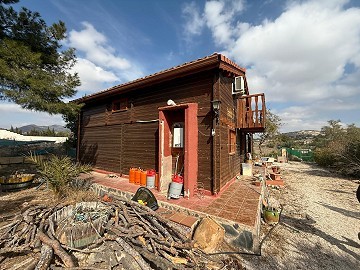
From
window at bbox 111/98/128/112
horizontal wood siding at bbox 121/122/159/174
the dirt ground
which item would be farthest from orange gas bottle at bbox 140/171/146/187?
window at bbox 111/98/128/112

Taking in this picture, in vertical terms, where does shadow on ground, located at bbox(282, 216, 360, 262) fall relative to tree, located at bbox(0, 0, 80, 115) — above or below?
below

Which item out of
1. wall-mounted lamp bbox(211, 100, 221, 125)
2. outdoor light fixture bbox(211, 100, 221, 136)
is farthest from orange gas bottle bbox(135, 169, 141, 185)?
wall-mounted lamp bbox(211, 100, 221, 125)

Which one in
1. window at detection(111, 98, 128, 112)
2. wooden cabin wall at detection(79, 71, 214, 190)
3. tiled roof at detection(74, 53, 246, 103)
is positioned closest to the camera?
tiled roof at detection(74, 53, 246, 103)

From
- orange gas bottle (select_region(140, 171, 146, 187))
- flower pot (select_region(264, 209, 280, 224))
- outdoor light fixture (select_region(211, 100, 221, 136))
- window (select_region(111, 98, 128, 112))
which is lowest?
flower pot (select_region(264, 209, 280, 224))

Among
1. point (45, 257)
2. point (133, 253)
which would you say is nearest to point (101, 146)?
point (45, 257)

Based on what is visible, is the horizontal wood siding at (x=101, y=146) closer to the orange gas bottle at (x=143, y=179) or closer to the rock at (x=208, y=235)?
the orange gas bottle at (x=143, y=179)

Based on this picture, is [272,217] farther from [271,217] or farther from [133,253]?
[133,253]

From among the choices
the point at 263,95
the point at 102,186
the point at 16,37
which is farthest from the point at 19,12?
the point at 263,95

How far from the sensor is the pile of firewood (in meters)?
3.25

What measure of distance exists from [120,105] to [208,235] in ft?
27.3

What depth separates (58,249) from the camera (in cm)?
335

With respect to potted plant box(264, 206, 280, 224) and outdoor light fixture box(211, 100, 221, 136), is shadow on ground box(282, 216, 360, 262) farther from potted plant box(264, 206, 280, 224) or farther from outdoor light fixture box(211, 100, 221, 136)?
outdoor light fixture box(211, 100, 221, 136)

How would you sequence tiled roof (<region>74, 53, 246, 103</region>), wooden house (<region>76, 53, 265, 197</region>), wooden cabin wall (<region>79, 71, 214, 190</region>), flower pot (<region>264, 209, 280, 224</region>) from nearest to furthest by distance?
flower pot (<region>264, 209, 280, 224</region>) → tiled roof (<region>74, 53, 246, 103</region>) → wooden house (<region>76, 53, 265, 197</region>) → wooden cabin wall (<region>79, 71, 214, 190</region>)

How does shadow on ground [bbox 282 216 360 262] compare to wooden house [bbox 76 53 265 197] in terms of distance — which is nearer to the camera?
shadow on ground [bbox 282 216 360 262]
